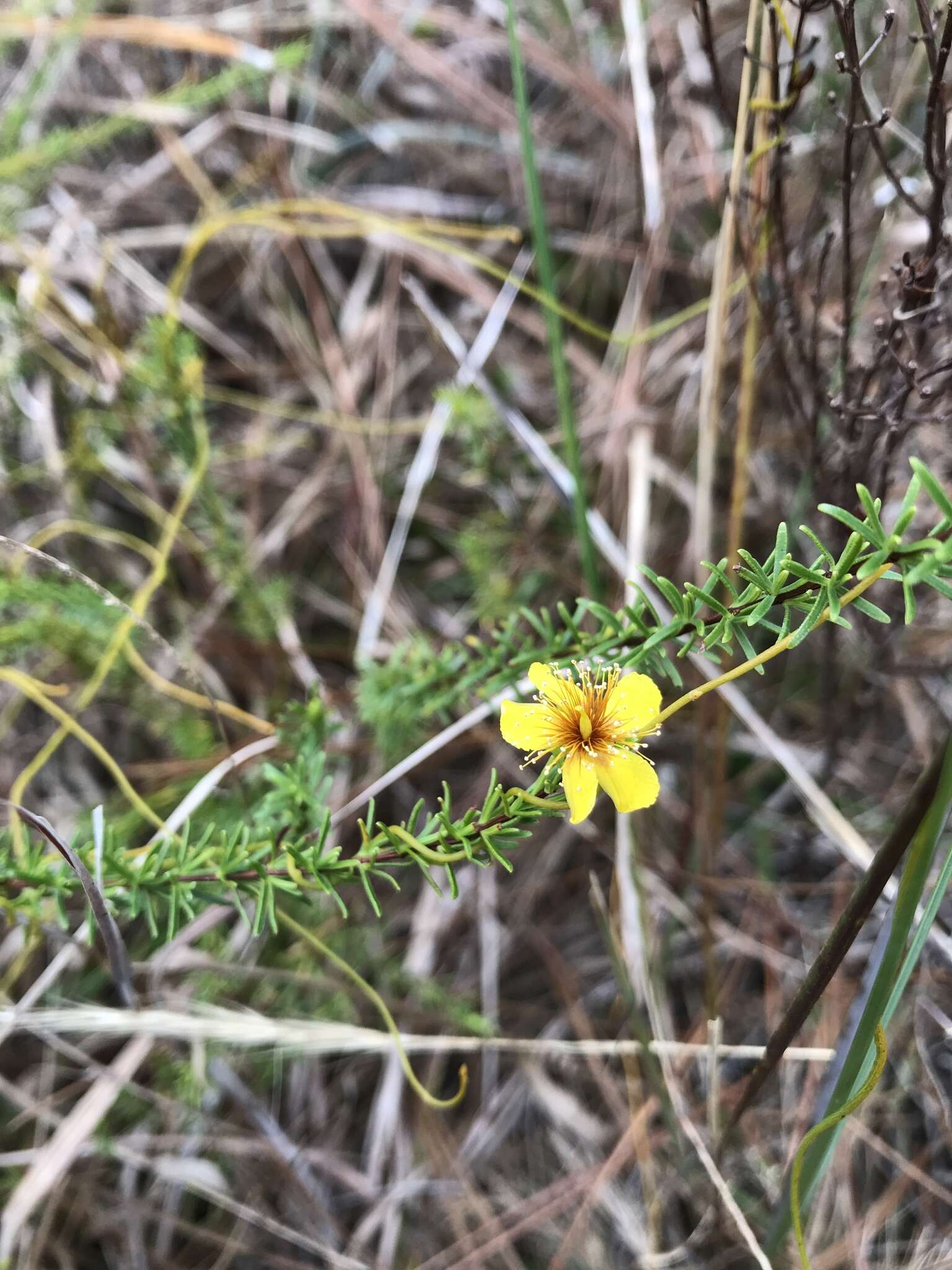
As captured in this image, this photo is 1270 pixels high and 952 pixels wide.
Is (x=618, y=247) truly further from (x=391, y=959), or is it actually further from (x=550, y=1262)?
(x=550, y=1262)

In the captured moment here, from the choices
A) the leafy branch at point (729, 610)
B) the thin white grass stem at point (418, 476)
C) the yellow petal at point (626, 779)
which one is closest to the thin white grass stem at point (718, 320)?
the leafy branch at point (729, 610)

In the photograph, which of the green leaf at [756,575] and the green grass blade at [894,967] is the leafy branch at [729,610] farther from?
the green grass blade at [894,967]

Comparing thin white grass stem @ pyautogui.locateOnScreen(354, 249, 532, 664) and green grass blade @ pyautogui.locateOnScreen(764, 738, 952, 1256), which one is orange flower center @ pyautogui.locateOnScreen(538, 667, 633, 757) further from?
thin white grass stem @ pyautogui.locateOnScreen(354, 249, 532, 664)

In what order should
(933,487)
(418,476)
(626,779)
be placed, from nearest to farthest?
(933,487) → (626,779) → (418,476)

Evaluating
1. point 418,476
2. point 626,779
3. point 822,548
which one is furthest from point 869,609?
point 418,476

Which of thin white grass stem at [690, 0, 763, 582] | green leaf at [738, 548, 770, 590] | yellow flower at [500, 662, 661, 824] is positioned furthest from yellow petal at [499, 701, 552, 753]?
thin white grass stem at [690, 0, 763, 582]

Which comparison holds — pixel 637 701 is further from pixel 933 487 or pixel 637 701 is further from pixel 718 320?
pixel 718 320
